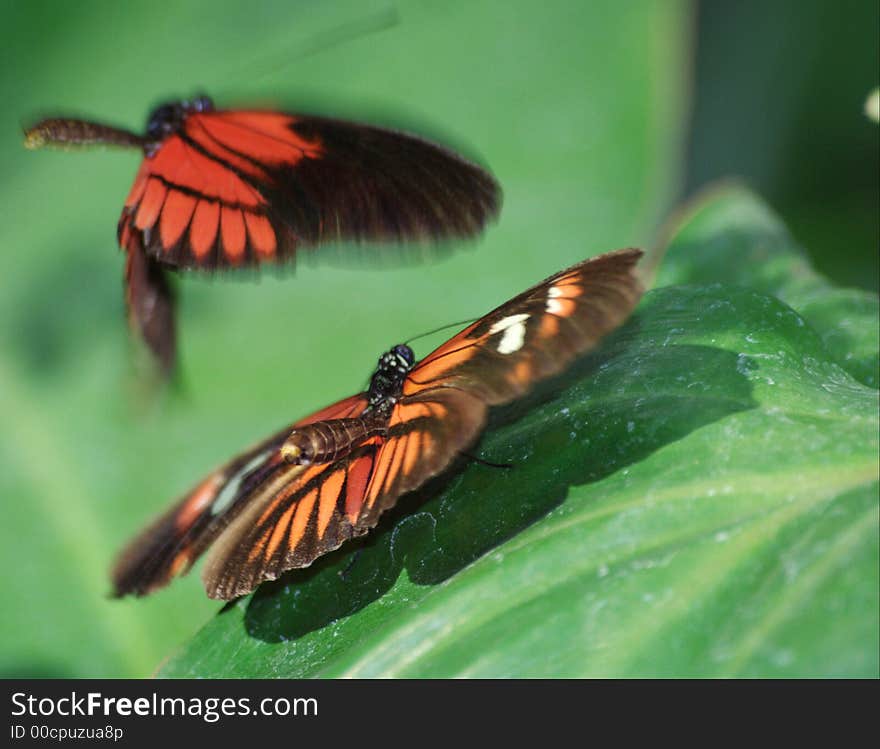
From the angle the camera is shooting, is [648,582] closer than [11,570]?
Yes

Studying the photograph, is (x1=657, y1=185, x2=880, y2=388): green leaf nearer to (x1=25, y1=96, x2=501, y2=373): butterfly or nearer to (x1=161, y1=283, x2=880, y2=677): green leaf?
(x1=161, y1=283, x2=880, y2=677): green leaf

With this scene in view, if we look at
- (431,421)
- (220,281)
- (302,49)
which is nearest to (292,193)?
(431,421)

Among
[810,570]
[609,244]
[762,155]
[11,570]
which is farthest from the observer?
[762,155]

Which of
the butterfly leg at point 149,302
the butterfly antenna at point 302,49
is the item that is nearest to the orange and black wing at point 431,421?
the butterfly leg at point 149,302

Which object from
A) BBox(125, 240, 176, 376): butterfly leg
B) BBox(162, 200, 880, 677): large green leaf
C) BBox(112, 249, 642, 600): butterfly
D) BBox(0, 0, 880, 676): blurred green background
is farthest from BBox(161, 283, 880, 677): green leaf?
BBox(0, 0, 880, 676): blurred green background

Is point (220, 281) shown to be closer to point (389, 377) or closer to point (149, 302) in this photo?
point (149, 302)

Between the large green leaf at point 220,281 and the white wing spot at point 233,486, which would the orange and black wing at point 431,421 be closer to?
the white wing spot at point 233,486
